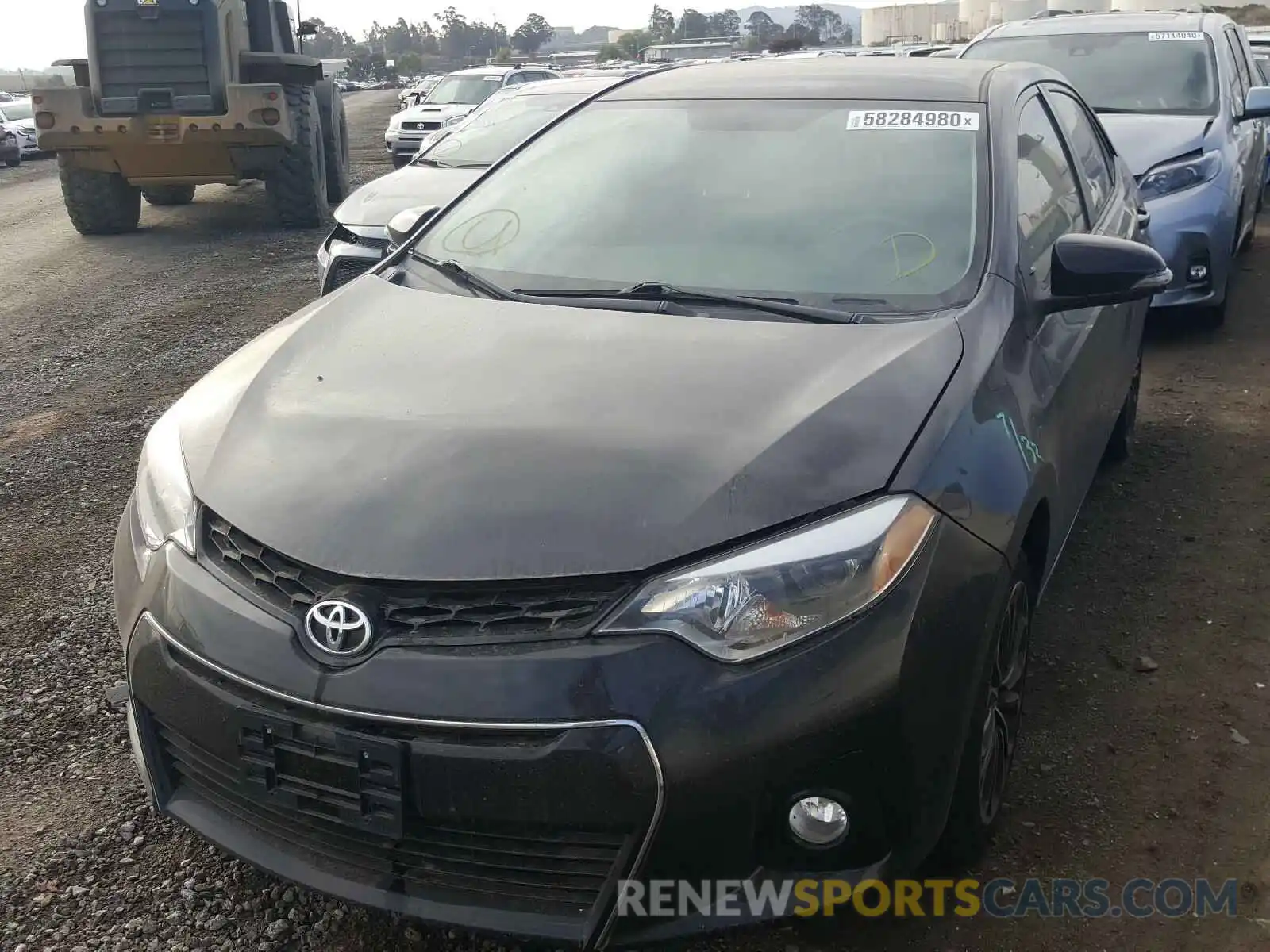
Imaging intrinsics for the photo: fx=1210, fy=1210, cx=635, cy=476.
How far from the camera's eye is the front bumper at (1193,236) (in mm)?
5984

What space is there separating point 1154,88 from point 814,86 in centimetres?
450

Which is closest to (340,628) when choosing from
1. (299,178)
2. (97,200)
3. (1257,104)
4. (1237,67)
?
(1257,104)

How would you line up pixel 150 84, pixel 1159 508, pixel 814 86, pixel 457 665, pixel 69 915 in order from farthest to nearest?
pixel 150 84, pixel 1159 508, pixel 814 86, pixel 69 915, pixel 457 665

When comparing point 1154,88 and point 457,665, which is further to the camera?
point 1154,88

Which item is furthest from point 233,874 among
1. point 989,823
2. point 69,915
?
point 989,823

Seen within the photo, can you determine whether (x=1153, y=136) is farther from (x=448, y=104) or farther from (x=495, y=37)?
(x=495, y=37)

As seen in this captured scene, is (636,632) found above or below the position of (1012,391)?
below

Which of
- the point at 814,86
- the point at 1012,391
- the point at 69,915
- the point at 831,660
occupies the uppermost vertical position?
the point at 814,86

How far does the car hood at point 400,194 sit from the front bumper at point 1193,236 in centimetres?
346

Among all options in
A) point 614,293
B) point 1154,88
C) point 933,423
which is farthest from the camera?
point 1154,88

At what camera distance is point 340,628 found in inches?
75.7

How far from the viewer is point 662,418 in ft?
7.29

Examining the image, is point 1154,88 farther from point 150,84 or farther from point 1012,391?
point 150,84

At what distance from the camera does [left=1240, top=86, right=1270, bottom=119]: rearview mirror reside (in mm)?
6637
